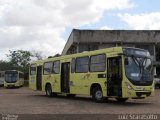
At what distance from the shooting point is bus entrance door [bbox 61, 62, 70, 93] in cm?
2630

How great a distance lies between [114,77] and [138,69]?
1310mm

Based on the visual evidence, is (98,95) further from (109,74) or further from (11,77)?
(11,77)

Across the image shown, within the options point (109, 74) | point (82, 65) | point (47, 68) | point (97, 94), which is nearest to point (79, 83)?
point (82, 65)

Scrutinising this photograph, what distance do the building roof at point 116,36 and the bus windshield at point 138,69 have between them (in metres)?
32.3

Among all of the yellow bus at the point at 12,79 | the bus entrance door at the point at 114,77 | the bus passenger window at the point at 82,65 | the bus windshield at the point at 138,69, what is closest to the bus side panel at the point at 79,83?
the bus passenger window at the point at 82,65

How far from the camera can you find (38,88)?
3130 cm

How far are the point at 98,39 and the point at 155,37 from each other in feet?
25.1

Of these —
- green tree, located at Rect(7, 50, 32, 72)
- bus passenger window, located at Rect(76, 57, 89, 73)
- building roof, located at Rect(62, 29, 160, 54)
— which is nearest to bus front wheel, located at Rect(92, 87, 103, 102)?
bus passenger window, located at Rect(76, 57, 89, 73)

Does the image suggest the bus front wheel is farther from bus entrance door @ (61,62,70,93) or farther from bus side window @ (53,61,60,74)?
bus side window @ (53,61,60,74)

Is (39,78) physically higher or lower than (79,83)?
higher

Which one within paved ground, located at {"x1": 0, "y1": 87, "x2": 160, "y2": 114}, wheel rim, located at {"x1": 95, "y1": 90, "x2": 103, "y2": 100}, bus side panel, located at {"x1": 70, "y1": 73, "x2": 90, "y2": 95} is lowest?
paved ground, located at {"x1": 0, "y1": 87, "x2": 160, "y2": 114}

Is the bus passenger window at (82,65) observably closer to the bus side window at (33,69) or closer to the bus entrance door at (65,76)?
the bus entrance door at (65,76)

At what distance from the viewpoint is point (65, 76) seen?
26.6m

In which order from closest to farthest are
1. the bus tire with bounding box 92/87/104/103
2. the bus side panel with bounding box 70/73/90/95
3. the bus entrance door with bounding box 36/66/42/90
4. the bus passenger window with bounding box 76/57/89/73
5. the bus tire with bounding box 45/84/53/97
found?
the bus tire with bounding box 92/87/104/103 < the bus side panel with bounding box 70/73/90/95 < the bus passenger window with bounding box 76/57/89/73 < the bus tire with bounding box 45/84/53/97 < the bus entrance door with bounding box 36/66/42/90
